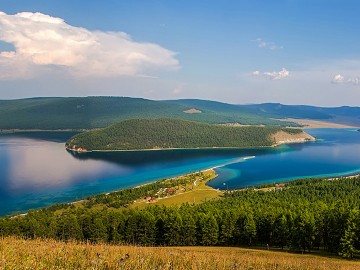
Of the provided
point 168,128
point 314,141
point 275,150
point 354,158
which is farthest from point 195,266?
point 314,141

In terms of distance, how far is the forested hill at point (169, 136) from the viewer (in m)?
154

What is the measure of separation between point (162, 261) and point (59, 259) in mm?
2876

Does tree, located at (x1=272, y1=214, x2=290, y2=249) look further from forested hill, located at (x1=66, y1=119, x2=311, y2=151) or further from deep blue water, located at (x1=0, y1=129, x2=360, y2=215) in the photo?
forested hill, located at (x1=66, y1=119, x2=311, y2=151)

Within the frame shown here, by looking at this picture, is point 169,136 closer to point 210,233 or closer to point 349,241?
point 210,233

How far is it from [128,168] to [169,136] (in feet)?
201

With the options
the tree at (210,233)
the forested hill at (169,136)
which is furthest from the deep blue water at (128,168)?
the tree at (210,233)

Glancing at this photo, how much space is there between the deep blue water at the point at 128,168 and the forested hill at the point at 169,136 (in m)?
11.7

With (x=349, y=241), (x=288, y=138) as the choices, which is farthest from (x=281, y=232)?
(x=288, y=138)

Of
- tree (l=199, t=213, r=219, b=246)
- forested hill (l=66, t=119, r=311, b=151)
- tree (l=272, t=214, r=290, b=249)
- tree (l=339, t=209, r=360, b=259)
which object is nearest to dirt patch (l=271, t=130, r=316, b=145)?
forested hill (l=66, t=119, r=311, b=151)

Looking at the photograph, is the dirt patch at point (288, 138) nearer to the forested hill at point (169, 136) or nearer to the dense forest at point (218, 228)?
the forested hill at point (169, 136)

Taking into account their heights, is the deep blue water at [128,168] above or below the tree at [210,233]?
below

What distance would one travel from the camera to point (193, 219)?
34438mm

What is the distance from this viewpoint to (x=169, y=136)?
165 meters

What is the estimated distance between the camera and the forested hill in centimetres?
15412
